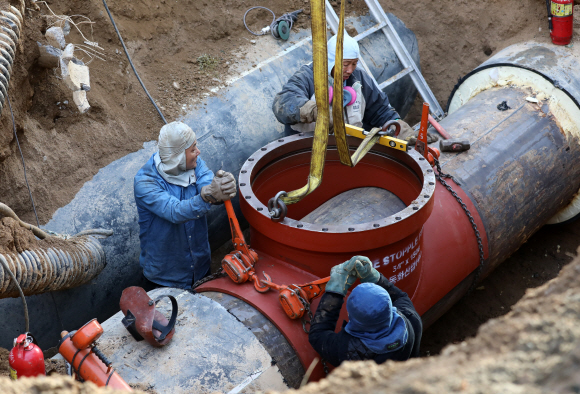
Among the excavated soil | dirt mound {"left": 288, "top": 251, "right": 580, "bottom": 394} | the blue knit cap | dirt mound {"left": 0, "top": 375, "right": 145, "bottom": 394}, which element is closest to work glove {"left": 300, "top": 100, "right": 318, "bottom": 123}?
the excavated soil

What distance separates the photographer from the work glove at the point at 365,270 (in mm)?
2584

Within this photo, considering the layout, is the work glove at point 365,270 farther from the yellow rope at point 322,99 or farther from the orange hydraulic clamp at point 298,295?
the yellow rope at point 322,99

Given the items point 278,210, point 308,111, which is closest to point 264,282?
point 278,210

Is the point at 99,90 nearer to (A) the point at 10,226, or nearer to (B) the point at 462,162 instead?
(A) the point at 10,226

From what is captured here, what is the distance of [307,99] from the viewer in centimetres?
382

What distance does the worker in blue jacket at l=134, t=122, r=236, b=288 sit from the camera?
10.1 ft

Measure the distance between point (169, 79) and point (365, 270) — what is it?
2.74 metres

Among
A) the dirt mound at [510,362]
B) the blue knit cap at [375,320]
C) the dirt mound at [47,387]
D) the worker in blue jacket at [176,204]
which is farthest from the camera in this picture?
the worker in blue jacket at [176,204]

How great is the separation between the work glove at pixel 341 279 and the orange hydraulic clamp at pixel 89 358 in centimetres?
101

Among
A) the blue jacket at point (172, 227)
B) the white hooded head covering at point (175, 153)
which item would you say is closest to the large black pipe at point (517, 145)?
the blue jacket at point (172, 227)

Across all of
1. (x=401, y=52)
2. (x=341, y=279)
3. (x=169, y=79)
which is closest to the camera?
(x=341, y=279)

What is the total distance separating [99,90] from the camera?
13.7 feet

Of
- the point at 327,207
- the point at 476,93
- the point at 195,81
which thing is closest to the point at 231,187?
the point at 327,207

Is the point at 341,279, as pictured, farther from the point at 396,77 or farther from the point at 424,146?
the point at 396,77
